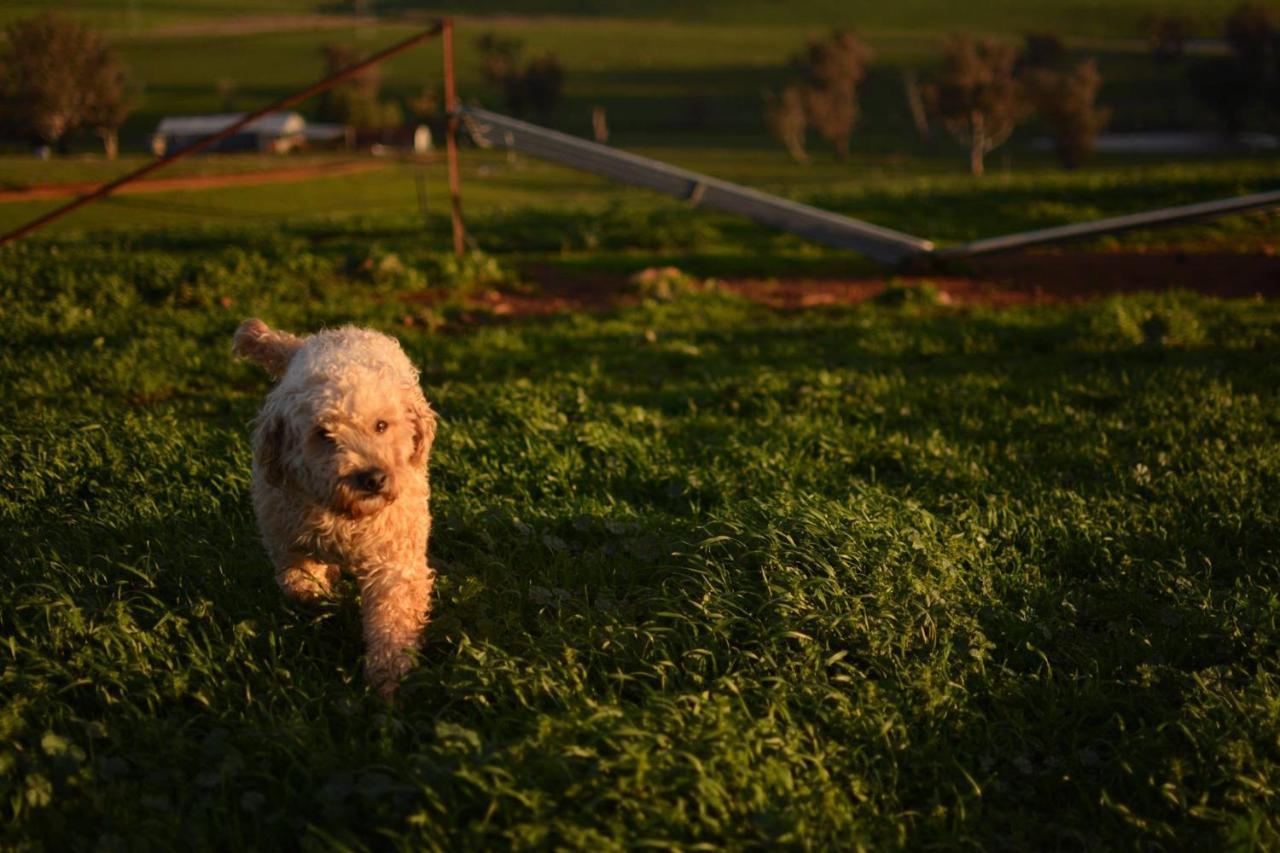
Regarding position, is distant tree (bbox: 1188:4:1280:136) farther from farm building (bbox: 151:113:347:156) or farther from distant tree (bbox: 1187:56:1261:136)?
farm building (bbox: 151:113:347:156)

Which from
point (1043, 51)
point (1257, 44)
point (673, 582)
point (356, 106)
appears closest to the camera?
point (673, 582)

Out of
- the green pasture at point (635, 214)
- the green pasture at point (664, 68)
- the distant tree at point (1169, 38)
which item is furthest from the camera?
the distant tree at point (1169, 38)

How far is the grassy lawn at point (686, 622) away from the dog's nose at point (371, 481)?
72cm

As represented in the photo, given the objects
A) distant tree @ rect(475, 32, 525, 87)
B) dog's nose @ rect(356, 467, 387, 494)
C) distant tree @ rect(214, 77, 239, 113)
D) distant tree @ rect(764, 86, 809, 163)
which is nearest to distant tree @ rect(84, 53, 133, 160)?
dog's nose @ rect(356, 467, 387, 494)

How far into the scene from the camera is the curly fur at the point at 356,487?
4.02 m

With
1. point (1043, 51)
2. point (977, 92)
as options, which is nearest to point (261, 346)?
point (977, 92)

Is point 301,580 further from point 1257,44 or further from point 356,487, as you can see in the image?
point 1257,44

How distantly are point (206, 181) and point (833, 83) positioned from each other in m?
67.9

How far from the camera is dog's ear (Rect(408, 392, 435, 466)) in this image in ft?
14.5

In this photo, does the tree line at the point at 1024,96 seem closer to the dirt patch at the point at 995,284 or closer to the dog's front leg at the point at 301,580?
the dirt patch at the point at 995,284

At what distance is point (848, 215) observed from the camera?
Result: 18656 mm

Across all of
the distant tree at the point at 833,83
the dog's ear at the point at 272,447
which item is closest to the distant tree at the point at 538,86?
the distant tree at the point at 833,83

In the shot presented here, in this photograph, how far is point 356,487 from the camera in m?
3.97

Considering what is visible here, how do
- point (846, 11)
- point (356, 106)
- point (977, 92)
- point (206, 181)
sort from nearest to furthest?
point (206, 181), point (356, 106), point (977, 92), point (846, 11)
